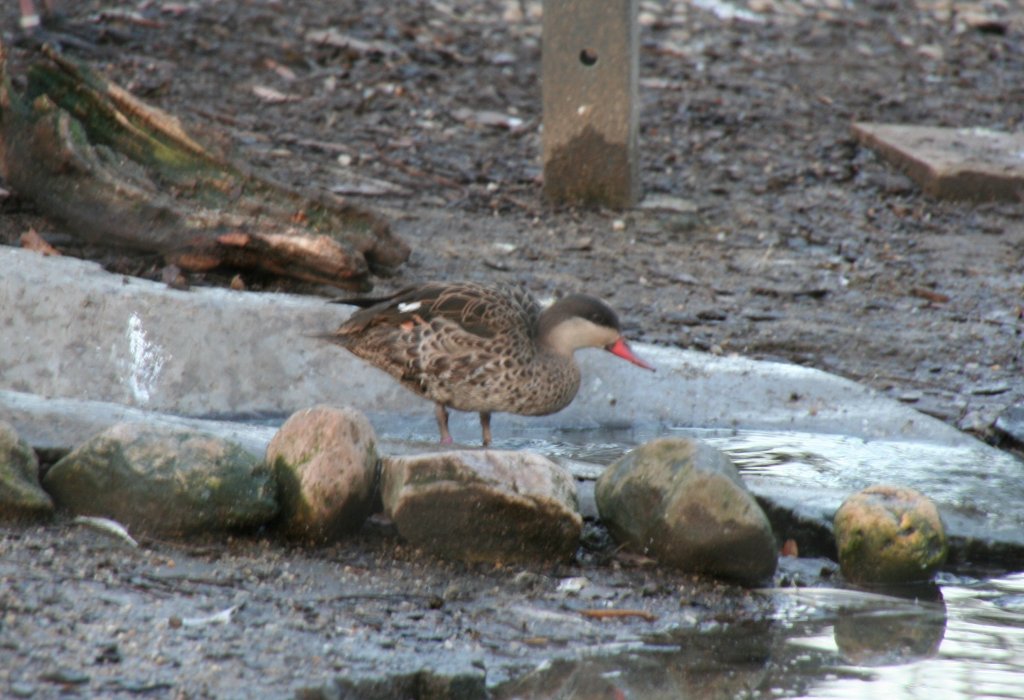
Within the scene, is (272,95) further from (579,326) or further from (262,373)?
(579,326)

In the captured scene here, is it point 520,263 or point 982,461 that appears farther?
point 520,263

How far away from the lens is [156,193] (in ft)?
20.9

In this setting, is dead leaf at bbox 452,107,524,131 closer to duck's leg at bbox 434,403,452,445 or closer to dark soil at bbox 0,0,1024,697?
dark soil at bbox 0,0,1024,697

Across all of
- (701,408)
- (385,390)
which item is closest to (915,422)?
(701,408)

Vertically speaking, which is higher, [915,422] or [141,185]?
[141,185]

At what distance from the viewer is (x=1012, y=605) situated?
3951 mm

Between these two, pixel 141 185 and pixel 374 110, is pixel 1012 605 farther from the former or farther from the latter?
pixel 374 110

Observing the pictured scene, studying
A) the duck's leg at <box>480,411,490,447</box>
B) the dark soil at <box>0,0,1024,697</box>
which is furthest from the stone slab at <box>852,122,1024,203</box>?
the duck's leg at <box>480,411,490,447</box>

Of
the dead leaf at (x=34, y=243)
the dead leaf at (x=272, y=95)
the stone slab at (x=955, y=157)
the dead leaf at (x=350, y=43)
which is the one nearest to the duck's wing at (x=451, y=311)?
the dead leaf at (x=34, y=243)

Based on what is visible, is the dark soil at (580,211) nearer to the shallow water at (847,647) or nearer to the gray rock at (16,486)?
the gray rock at (16,486)

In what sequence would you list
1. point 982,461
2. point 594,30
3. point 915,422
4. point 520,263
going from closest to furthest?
→ point 982,461 → point 915,422 → point 520,263 → point 594,30

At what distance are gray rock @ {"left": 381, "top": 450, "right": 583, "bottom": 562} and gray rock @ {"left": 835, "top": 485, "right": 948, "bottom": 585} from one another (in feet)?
2.73

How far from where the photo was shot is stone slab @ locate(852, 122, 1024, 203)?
8844mm

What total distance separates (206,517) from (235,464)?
175 millimetres
